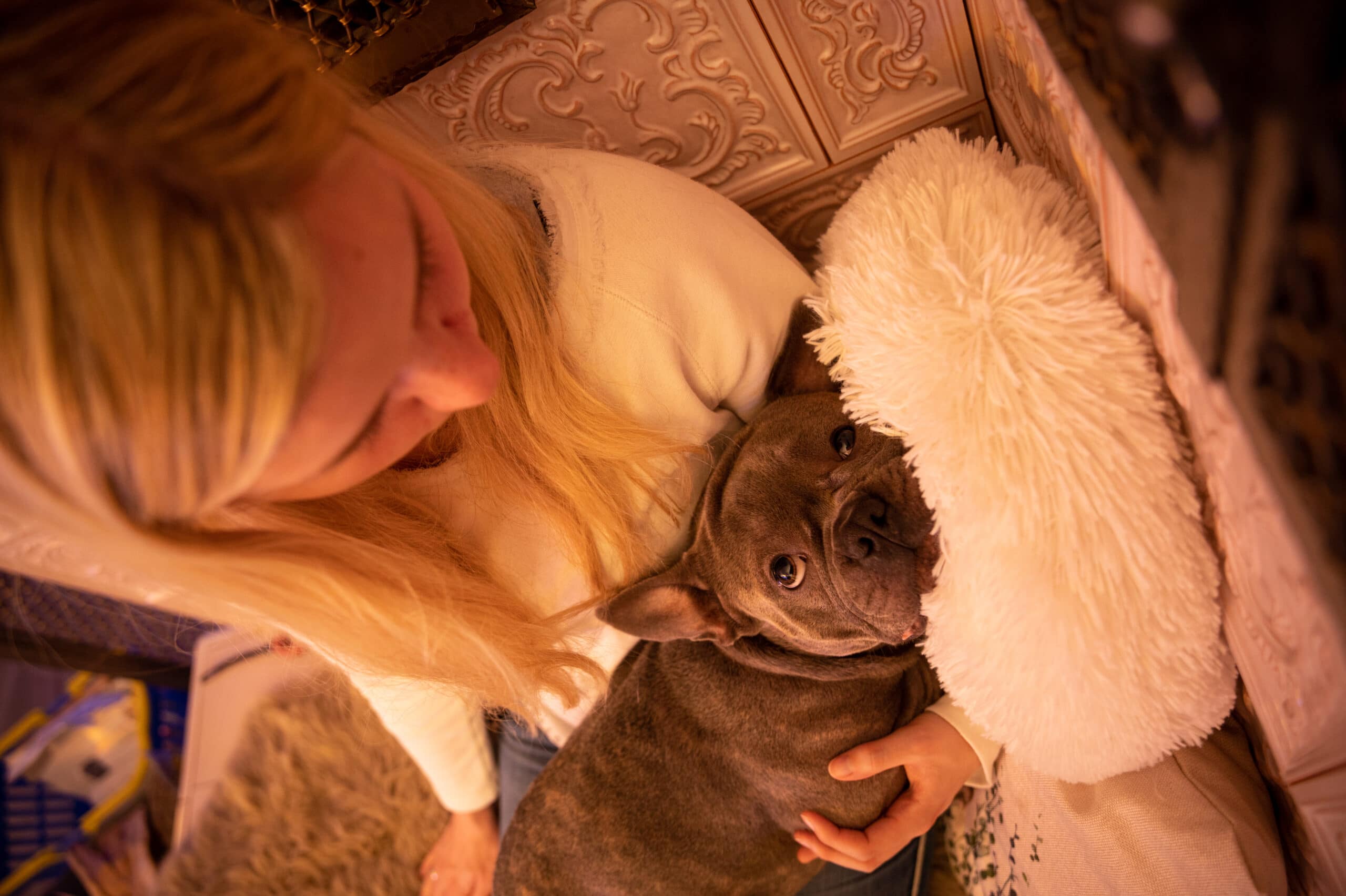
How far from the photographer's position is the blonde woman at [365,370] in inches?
27.7

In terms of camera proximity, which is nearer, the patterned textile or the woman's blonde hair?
the woman's blonde hair

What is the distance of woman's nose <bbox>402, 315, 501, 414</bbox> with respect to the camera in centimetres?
88

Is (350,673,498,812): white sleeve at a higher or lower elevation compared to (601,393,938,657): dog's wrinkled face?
lower

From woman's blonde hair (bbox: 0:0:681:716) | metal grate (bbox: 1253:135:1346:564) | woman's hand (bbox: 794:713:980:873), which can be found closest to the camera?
metal grate (bbox: 1253:135:1346:564)

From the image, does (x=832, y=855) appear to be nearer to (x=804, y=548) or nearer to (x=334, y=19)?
(x=804, y=548)

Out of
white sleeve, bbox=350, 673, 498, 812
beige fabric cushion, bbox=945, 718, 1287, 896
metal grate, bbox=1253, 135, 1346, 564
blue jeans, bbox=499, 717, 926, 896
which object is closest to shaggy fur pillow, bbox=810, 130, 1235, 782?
beige fabric cushion, bbox=945, 718, 1287, 896

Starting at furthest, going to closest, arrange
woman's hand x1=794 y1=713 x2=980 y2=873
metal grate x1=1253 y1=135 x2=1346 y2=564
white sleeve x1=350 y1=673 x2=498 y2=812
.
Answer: white sleeve x1=350 y1=673 x2=498 y2=812, woman's hand x1=794 y1=713 x2=980 y2=873, metal grate x1=1253 y1=135 x2=1346 y2=564

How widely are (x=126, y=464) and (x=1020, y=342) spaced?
1032mm

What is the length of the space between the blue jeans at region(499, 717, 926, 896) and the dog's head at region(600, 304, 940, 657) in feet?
1.73

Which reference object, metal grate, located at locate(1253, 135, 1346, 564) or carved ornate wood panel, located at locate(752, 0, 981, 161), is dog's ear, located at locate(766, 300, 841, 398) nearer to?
carved ornate wood panel, located at locate(752, 0, 981, 161)

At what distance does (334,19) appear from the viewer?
3.96 ft

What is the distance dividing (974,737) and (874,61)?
4.01ft

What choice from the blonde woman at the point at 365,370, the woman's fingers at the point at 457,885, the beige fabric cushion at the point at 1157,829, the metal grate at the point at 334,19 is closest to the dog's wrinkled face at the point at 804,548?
the blonde woman at the point at 365,370

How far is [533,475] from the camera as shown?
134cm
